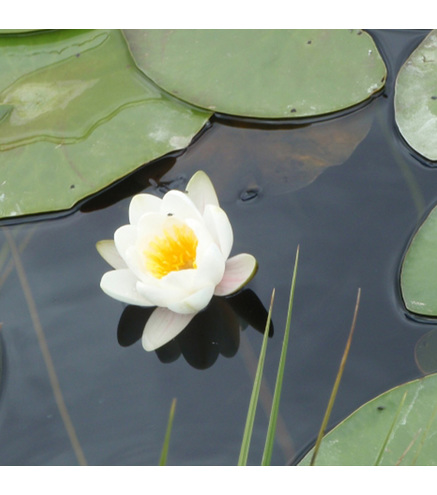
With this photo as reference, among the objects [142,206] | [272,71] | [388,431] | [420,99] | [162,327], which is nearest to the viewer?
[388,431]

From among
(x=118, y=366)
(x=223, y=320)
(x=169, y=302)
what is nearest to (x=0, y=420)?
(x=118, y=366)

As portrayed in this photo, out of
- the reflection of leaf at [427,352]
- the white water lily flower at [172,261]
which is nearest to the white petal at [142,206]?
the white water lily flower at [172,261]

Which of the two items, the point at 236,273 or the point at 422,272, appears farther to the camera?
the point at 236,273

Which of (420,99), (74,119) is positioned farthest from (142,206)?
(420,99)

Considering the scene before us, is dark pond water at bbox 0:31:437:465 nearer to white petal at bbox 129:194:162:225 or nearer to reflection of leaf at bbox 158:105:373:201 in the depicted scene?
reflection of leaf at bbox 158:105:373:201

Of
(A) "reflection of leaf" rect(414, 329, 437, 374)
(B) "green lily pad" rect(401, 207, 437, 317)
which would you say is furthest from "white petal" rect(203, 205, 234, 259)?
(A) "reflection of leaf" rect(414, 329, 437, 374)

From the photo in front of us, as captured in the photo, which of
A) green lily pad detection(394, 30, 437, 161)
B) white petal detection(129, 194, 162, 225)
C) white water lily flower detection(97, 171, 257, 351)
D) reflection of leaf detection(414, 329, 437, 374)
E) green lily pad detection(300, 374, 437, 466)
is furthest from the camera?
green lily pad detection(394, 30, 437, 161)

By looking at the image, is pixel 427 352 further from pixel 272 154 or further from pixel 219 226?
pixel 272 154
